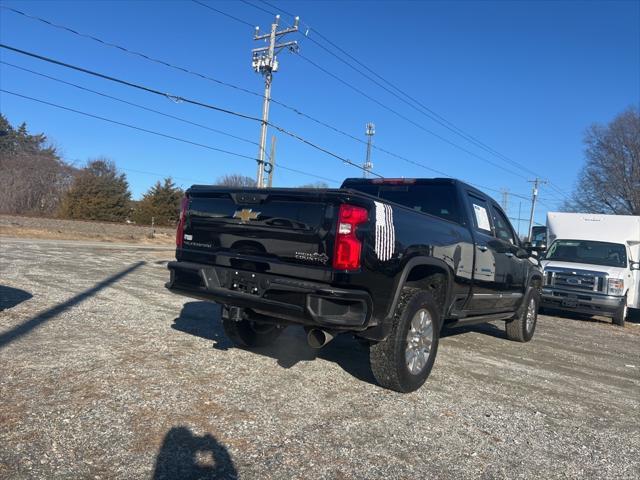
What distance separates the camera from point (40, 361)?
16.2 ft

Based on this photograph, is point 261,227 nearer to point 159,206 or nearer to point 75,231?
point 75,231

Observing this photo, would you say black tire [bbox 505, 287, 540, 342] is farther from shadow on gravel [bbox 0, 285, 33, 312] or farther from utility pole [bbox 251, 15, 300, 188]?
utility pole [bbox 251, 15, 300, 188]

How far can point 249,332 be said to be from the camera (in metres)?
5.89

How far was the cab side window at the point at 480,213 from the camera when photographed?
20.6 feet

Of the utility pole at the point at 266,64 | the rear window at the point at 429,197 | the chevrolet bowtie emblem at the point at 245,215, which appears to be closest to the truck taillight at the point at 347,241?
the chevrolet bowtie emblem at the point at 245,215

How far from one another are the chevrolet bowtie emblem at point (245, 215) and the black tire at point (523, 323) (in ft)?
16.5

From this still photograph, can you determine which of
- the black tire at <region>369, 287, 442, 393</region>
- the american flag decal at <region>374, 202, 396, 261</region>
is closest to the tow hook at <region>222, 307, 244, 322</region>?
the black tire at <region>369, 287, 442, 393</region>

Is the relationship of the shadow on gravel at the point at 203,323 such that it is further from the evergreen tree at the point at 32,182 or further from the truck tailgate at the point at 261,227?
the evergreen tree at the point at 32,182

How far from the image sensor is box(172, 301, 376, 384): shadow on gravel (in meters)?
5.63

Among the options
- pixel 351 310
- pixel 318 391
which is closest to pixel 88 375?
pixel 318 391

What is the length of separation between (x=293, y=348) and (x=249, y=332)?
0.65 metres

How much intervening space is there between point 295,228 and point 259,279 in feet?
1.72

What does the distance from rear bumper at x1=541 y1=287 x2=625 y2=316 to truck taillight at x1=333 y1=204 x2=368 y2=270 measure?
951 centimetres

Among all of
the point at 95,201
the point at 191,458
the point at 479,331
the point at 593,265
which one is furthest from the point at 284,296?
the point at 95,201
